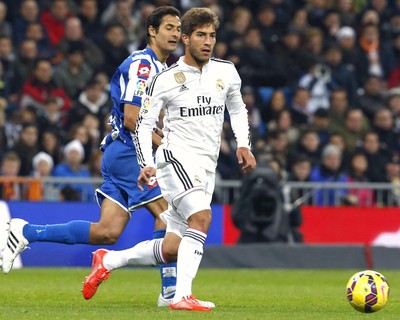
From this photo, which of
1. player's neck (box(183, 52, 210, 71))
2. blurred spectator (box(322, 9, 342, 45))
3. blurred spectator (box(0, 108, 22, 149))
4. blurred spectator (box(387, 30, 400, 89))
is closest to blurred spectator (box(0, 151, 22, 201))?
blurred spectator (box(0, 108, 22, 149))

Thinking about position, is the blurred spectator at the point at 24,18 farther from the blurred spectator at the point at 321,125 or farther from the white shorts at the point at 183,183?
the white shorts at the point at 183,183

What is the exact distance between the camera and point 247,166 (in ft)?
30.5

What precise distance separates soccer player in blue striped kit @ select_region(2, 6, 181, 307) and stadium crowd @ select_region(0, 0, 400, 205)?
634cm

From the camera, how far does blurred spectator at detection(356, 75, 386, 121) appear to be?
69.8ft

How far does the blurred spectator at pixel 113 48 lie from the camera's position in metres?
19.5

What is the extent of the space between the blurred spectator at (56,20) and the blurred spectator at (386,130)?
18.5 ft

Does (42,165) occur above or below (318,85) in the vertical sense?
below

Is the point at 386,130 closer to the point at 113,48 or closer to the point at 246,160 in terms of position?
the point at 113,48

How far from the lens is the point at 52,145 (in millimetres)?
17375

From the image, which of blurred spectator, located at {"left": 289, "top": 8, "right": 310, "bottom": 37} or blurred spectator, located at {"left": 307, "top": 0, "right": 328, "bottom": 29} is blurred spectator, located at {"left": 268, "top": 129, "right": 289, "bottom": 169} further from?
blurred spectator, located at {"left": 307, "top": 0, "right": 328, "bottom": 29}

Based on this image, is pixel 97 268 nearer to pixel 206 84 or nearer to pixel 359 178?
pixel 206 84

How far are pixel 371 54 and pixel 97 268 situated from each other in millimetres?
13890

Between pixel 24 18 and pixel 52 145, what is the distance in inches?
123

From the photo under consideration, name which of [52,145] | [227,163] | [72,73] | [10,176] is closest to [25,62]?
[72,73]
